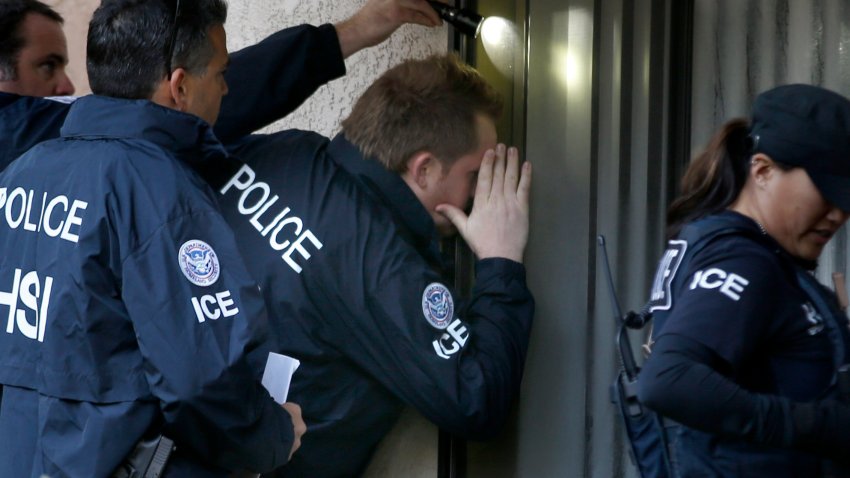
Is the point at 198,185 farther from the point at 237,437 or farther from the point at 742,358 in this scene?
the point at 742,358

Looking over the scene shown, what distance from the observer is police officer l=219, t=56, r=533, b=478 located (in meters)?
3.34

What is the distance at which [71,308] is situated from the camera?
8.70 ft

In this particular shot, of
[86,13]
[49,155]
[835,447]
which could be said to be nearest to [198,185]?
[49,155]

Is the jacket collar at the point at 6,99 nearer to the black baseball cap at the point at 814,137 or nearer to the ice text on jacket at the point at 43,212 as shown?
the ice text on jacket at the point at 43,212

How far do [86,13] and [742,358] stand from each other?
3.79 meters

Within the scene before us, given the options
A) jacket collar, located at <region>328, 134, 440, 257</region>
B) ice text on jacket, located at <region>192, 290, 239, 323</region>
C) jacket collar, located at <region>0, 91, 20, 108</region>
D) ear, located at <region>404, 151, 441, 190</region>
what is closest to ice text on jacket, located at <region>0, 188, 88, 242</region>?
ice text on jacket, located at <region>192, 290, 239, 323</region>

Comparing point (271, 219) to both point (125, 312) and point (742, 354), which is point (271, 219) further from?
point (742, 354)

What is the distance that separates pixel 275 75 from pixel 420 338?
2.86ft

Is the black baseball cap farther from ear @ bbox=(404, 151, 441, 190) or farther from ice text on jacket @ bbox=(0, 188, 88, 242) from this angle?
ice text on jacket @ bbox=(0, 188, 88, 242)

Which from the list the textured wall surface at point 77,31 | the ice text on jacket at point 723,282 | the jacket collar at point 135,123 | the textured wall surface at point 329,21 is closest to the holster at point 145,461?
the jacket collar at point 135,123

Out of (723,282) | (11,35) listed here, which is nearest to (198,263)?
(723,282)

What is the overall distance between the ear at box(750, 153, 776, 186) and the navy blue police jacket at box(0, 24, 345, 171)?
1.42 metres

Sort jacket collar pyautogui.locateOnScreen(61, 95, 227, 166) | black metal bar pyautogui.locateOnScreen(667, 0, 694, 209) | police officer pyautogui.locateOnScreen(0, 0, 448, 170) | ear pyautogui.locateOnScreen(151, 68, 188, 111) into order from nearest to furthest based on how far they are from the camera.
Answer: jacket collar pyautogui.locateOnScreen(61, 95, 227, 166) < ear pyautogui.locateOnScreen(151, 68, 188, 111) < police officer pyautogui.locateOnScreen(0, 0, 448, 170) < black metal bar pyautogui.locateOnScreen(667, 0, 694, 209)

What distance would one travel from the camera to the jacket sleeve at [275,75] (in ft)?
12.0
